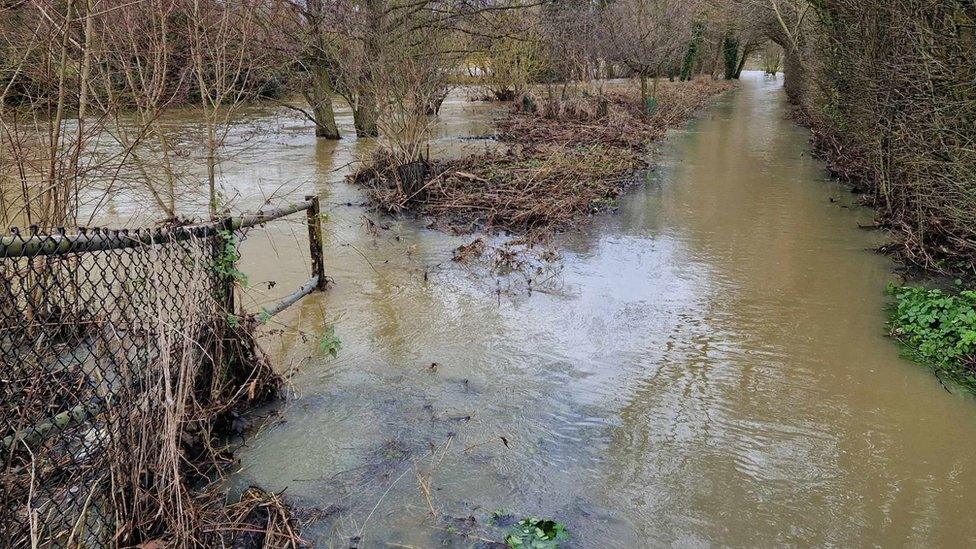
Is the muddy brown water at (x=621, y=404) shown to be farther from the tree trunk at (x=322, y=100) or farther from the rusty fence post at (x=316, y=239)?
the tree trunk at (x=322, y=100)

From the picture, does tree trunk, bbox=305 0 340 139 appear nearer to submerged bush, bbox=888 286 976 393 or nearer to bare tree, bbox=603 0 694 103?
bare tree, bbox=603 0 694 103

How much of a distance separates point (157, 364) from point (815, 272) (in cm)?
673

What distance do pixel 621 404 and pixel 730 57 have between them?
5040cm

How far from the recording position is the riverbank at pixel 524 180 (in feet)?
31.6

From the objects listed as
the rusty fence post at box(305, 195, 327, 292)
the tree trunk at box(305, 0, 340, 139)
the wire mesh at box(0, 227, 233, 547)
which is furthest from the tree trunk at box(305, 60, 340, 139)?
the wire mesh at box(0, 227, 233, 547)

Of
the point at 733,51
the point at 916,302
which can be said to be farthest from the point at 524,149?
the point at 733,51

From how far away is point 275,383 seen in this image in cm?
452

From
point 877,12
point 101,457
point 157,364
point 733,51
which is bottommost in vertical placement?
point 101,457

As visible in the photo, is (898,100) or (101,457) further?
(898,100)

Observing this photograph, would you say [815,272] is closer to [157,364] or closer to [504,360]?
[504,360]

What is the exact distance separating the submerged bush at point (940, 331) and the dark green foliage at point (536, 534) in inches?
A: 137

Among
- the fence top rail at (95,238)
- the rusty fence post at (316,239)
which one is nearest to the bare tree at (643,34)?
the rusty fence post at (316,239)

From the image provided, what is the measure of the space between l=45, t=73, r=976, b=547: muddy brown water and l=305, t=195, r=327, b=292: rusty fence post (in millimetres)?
195

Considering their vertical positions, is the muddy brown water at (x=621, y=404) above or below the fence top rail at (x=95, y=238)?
below
